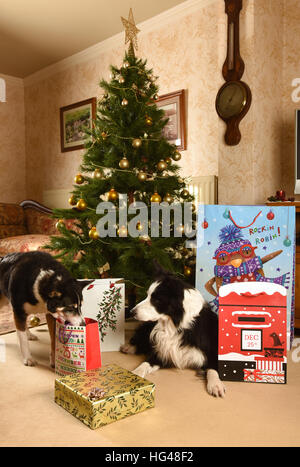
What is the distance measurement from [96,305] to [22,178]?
4007 millimetres

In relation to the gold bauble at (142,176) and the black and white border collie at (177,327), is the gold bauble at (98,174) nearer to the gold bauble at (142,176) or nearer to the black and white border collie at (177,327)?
the gold bauble at (142,176)

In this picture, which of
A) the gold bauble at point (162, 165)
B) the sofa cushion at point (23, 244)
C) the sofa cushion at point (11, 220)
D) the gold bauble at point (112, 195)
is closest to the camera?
the gold bauble at point (112, 195)

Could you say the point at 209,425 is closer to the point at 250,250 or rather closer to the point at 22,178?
the point at 250,250

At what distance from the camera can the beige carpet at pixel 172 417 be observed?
110cm

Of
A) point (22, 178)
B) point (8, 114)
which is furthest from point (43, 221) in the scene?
point (8, 114)

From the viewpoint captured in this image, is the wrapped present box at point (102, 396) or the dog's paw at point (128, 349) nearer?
the wrapped present box at point (102, 396)

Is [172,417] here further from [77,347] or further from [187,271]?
[187,271]

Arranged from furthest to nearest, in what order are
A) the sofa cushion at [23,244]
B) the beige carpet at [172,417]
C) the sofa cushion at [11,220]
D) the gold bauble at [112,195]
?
the sofa cushion at [11,220] → the sofa cushion at [23,244] → the gold bauble at [112,195] → the beige carpet at [172,417]

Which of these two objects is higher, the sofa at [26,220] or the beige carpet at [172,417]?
the sofa at [26,220]

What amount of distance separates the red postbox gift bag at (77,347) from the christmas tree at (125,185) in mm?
587

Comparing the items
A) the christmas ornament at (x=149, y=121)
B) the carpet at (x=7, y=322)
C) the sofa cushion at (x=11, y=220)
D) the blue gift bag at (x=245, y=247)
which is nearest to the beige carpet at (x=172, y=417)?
the blue gift bag at (x=245, y=247)

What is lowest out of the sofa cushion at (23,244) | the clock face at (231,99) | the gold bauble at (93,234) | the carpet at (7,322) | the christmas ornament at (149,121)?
the carpet at (7,322)

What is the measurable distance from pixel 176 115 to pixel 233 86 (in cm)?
86

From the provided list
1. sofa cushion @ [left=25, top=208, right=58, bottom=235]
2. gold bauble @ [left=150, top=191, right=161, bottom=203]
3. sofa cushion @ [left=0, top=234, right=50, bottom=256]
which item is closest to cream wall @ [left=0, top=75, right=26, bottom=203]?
sofa cushion @ [left=25, top=208, right=58, bottom=235]
